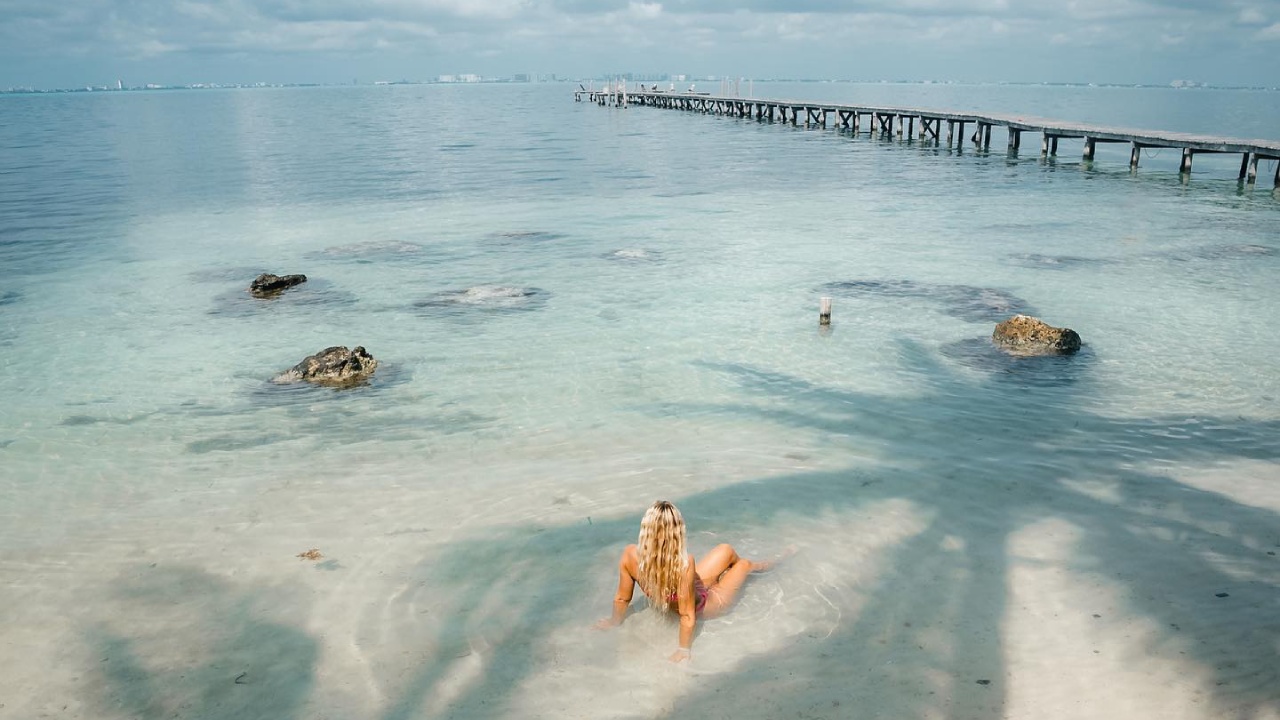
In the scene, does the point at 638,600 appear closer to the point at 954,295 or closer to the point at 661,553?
the point at 661,553

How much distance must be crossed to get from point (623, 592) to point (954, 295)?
1224 cm

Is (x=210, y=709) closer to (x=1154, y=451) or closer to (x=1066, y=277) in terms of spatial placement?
(x=1154, y=451)

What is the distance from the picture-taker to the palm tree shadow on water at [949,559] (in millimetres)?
5707

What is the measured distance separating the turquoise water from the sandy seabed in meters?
0.04

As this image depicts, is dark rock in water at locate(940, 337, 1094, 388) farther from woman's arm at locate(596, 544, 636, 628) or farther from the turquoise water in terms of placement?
woman's arm at locate(596, 544, 636, 628)

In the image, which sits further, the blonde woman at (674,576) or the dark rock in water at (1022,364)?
the dark rock in water at (1022,364)

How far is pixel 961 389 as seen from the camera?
37.0 ft

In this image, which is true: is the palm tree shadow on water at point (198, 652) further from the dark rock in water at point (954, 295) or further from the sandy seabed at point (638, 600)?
the dark rock in water at point (954, 295)

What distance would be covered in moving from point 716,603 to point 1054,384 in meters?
7.16

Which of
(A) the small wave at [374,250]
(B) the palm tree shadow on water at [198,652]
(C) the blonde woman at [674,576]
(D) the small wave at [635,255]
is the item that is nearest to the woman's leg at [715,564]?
(C) the blonde woman at [674,576]

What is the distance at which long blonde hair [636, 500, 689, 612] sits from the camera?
575 centimetres

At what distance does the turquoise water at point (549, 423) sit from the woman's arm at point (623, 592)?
274 millimetres

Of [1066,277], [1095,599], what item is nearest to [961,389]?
[1095,599]

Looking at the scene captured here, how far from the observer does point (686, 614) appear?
19.7 ft
